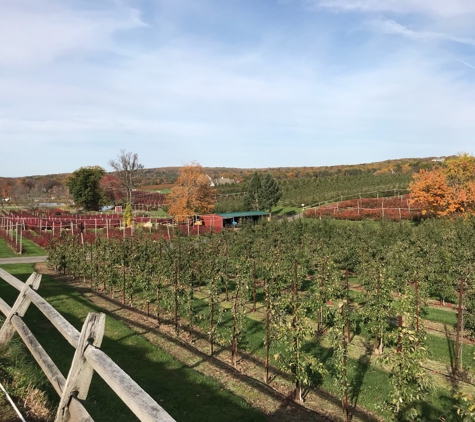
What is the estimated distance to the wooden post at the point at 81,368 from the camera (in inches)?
119

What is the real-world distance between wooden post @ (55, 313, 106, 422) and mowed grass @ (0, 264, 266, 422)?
1789 mm

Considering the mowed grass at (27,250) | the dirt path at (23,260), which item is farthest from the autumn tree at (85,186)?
the dirt path at (23,260)

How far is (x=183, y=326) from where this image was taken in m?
12.5

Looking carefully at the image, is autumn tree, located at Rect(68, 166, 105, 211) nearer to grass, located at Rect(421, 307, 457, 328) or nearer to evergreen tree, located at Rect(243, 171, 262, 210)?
evergreen tree, located at Rect(243, 171, 262, 210)

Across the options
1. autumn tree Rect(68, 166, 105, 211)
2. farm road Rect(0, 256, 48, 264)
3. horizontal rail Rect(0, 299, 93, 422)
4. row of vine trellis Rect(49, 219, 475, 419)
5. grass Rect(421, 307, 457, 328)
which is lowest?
grass Rect(421, 307, 457, 328)

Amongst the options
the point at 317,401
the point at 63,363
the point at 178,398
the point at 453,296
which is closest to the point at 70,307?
the point at 63,363

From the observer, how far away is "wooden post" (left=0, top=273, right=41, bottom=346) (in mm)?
5169

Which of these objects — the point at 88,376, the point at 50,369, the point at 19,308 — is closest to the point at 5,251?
the point at 19,308

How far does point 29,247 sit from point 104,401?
Result: 2931 centimetres

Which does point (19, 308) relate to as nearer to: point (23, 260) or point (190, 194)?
point (23, 260)

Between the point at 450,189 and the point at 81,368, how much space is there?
116 ft

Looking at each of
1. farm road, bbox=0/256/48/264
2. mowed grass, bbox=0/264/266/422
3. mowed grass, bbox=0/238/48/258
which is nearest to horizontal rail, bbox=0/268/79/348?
mowed grass, bbox=0/264/266/422

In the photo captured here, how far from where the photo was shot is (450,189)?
32.1 meters

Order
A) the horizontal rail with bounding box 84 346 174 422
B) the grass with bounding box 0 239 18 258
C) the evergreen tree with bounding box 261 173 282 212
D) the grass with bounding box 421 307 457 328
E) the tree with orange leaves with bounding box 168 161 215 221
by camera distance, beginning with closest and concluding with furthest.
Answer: the horizontal rail with bounding box 84 346 174 422 < the grass with bounding box 421 307 457 328 < the grass with bounding box 0 239 18 258 < the tree with orange leaves with bounding box 168 161 215 221 < the evergreen tree with bounding box 261 173 282 212
